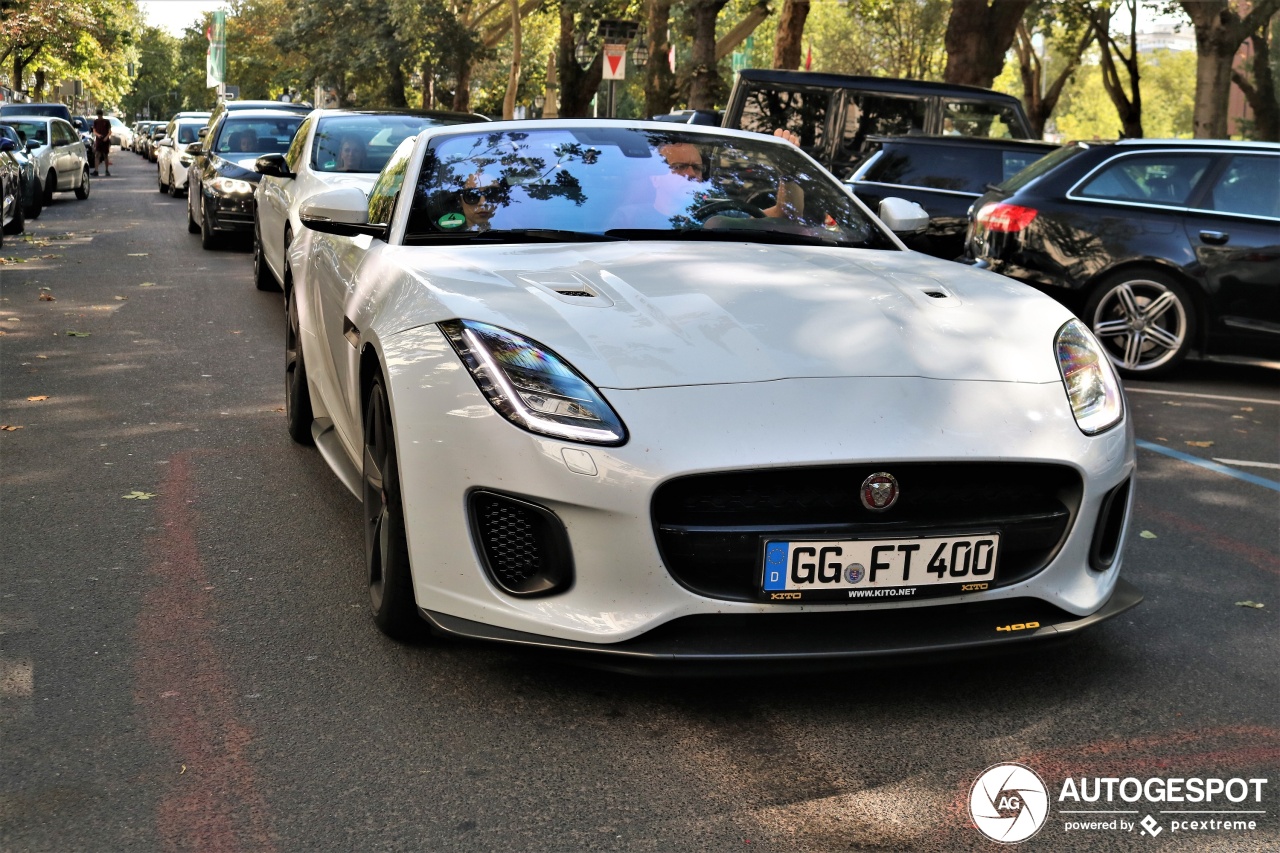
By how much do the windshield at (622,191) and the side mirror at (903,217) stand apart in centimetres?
17

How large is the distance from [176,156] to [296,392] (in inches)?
866

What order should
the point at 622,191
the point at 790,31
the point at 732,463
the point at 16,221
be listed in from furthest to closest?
the point at 790,31 < the point at 16,221 < the point at 622,191 < the point at 732,463

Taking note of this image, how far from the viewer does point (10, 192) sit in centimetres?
1730

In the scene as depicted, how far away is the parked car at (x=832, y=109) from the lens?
14.7 m

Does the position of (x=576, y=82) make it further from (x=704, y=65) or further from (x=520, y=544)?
(x=520, y=544)

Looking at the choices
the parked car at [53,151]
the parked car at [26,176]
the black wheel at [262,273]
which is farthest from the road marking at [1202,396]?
the parked car at [53,151]

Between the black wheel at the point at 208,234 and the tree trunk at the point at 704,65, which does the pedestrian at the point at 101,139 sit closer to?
the tree trunk at the point at 704,65

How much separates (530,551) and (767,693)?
765 millimetres

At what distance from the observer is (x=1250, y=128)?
4212 cm

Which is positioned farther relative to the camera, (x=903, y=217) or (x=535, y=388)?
(x=903, y=217)

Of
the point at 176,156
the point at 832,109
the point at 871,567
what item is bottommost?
the point at 176,156

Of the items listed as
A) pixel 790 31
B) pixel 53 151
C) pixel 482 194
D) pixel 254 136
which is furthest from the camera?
pixel 790 31

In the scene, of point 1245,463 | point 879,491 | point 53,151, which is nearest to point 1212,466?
point 1245,463

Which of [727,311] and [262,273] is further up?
[727,311]
